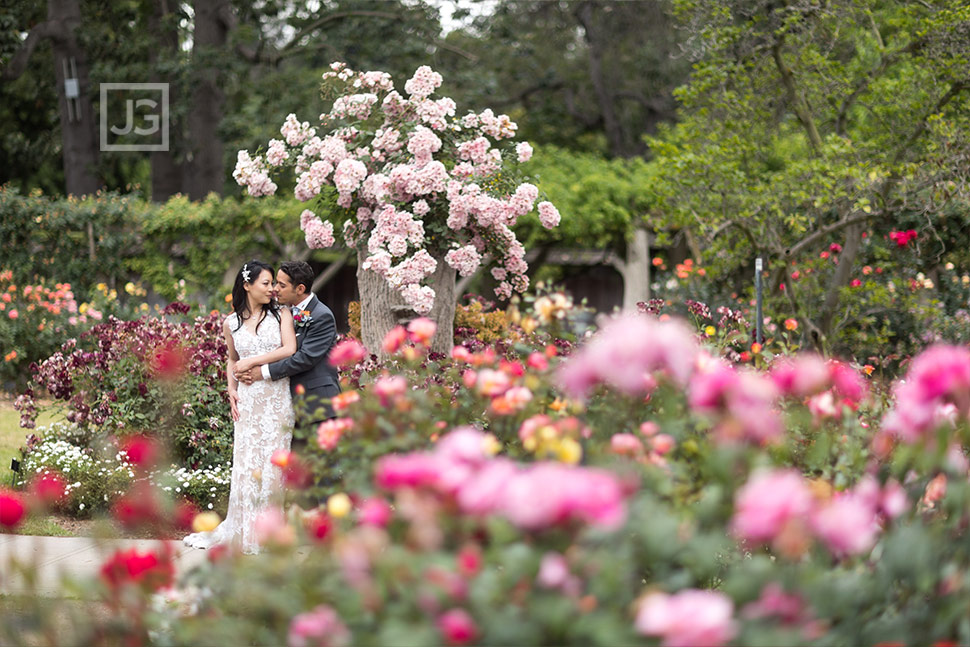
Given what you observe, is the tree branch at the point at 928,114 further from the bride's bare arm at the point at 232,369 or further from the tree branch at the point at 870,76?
the bride's bare arm at the point at 232,369

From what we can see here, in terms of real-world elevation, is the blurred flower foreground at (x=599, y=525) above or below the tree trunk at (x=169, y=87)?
below

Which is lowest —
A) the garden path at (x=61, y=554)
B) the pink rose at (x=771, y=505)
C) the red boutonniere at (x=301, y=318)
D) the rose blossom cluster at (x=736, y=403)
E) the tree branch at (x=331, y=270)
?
the garden path at (x=61, y=554)

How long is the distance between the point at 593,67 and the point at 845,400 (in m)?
15.9

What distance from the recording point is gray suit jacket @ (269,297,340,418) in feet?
15.6

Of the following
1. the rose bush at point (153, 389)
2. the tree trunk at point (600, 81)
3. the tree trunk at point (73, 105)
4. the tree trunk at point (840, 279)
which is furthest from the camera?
the tree trunk at point (600, 81)

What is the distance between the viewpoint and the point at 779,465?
2.53m

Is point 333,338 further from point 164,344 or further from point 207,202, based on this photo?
point 207,202

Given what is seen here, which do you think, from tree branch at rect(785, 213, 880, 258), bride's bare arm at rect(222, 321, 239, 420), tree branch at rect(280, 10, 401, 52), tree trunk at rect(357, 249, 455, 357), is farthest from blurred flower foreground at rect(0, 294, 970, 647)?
tree branch at rect(280, 10, 401, 52)

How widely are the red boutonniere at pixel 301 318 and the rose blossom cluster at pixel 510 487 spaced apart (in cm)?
323

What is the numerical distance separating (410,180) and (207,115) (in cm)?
1160

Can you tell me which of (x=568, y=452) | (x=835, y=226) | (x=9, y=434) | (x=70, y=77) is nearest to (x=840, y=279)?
(x=835, y=226)

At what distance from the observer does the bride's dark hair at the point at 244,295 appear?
4.75m

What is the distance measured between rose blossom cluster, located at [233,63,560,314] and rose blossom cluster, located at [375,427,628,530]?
4268mm

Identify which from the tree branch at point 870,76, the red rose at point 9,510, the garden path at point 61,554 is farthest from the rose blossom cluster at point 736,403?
the tree branch at point 870,76
